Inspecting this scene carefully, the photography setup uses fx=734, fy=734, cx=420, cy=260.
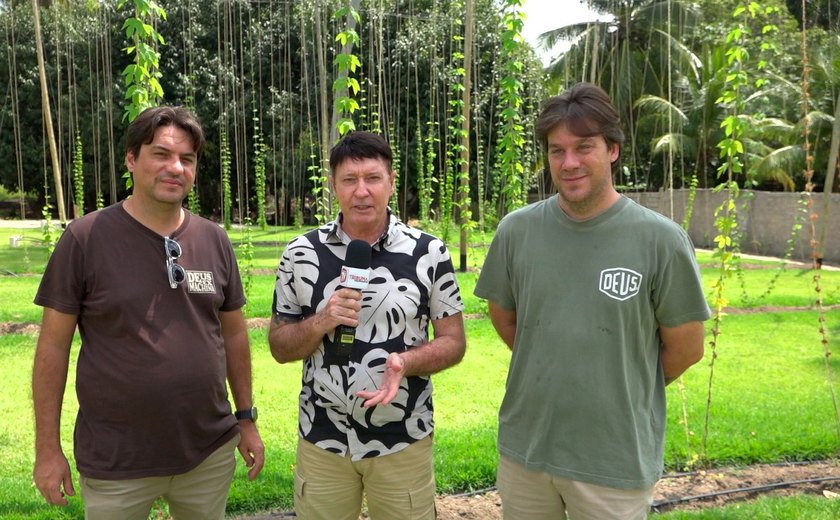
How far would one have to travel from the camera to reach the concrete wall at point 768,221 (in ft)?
57.9

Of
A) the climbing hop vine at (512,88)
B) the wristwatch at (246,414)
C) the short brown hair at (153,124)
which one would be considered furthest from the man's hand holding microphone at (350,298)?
the climbing hop vine at (512,88)

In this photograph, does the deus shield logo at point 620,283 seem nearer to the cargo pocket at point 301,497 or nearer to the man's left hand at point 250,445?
the cargo pocket at point 301,497

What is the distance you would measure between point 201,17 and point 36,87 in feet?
20.5

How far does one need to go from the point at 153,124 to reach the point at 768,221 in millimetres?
20253

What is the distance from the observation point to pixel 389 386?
2221 mm

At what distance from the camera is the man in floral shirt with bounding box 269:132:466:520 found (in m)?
2.41

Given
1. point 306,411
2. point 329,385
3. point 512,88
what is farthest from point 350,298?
point 512,88

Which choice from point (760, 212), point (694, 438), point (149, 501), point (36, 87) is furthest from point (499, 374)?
point (36, 87)

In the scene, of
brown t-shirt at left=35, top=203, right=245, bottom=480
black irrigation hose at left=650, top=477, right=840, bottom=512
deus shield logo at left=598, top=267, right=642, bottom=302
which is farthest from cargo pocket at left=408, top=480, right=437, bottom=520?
black irrigation hose at left=650, top=477, right=840, bottom=512

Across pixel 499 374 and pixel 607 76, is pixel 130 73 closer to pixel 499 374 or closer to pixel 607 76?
pixel 499 374

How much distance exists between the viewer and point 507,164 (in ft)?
25.2

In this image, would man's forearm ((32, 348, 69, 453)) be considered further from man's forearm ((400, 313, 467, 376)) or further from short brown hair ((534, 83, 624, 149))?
short brown hair ((534, 83, 624, 149))

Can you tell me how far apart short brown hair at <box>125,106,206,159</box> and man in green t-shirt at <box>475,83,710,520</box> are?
3.94 feet

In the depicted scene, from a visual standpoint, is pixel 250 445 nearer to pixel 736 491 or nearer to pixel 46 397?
pixel 46 397
